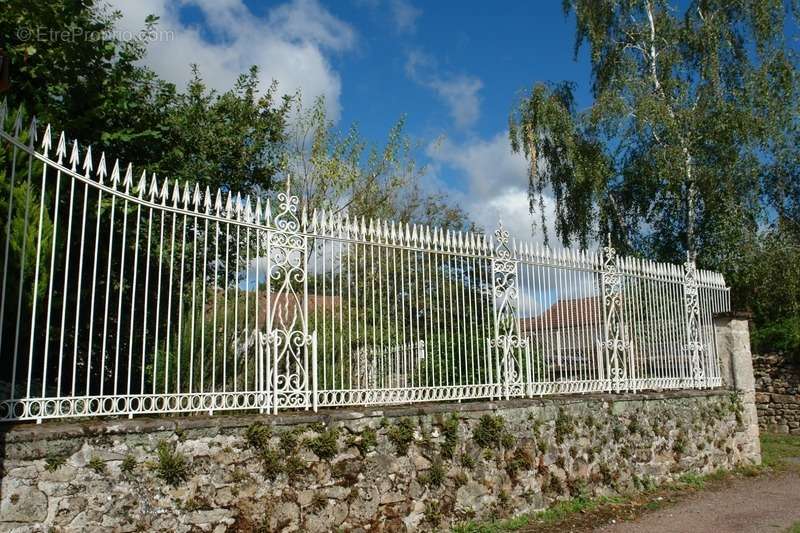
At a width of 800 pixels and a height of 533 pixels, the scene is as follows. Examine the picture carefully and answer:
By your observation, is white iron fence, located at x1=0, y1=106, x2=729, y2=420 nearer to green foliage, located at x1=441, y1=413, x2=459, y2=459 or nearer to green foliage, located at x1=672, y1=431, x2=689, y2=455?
green foliage, located at x1=441, y1=413, x2=459, y2=459

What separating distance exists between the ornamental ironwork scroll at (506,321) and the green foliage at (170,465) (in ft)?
11.7

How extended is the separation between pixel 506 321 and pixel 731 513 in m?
3.31

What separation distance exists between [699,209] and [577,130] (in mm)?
3609

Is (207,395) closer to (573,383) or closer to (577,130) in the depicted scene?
(573,383)

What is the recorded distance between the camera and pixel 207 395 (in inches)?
193

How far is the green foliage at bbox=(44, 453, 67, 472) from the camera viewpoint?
3984mm

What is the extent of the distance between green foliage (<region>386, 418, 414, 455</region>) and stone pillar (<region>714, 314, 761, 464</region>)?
684cm

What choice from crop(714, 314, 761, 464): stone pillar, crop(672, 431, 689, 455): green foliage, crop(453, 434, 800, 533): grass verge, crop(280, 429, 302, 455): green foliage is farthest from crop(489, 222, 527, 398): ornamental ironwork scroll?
crop(714, 314, 761, 464): stone pillar

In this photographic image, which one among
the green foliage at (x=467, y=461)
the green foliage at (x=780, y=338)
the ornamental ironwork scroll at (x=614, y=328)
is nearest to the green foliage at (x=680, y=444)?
the ornamental ironwork scroll at (x=614, y=328)

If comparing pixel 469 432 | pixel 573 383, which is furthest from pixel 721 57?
pixel 469 432

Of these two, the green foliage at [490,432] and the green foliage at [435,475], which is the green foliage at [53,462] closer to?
the green foliage at [435,475]

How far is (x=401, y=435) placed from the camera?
5.79 metres

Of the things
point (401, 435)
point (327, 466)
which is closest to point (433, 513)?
point (401, 435)

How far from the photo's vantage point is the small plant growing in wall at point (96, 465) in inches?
163
